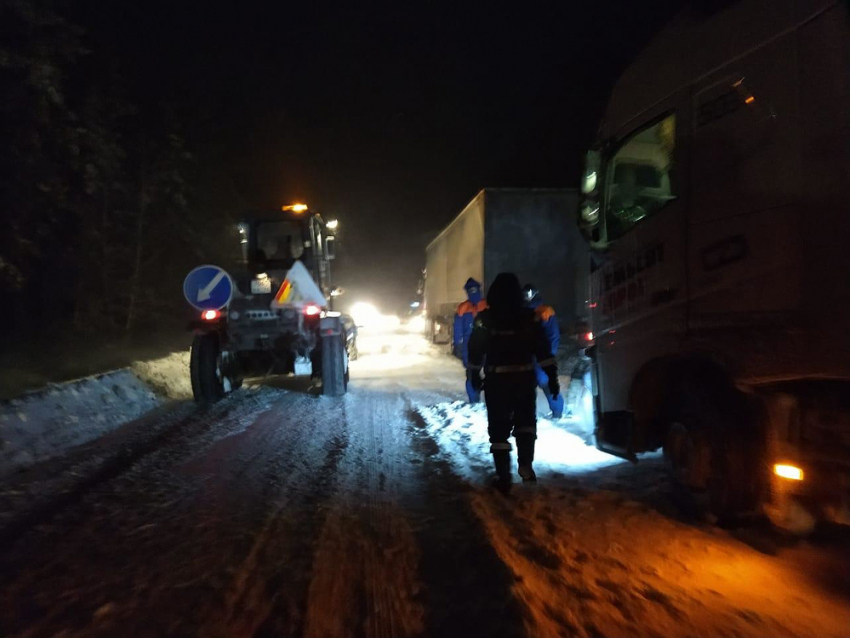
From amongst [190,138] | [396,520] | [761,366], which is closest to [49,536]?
[396,520]

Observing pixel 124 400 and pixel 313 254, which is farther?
pixel 313 254

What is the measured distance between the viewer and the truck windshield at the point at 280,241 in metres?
11.7

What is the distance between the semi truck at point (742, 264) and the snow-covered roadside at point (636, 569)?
33cm

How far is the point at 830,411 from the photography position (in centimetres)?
361

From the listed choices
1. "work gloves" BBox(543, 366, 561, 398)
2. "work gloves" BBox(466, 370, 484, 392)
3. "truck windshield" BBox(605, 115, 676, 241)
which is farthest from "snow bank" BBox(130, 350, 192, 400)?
"truck windshield" BBox(605, 115, 676, 241)

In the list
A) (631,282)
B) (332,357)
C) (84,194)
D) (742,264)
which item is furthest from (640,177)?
A: (84,194)

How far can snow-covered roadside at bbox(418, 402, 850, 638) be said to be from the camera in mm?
3246

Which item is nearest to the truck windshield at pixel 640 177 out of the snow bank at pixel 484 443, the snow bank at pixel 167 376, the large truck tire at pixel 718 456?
the large truck tire at pixel 718 456

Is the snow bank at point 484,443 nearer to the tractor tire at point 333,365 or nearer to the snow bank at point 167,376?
the tractor tire at point 333,365

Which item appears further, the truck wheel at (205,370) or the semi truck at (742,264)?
the truck wheel at (205,370)

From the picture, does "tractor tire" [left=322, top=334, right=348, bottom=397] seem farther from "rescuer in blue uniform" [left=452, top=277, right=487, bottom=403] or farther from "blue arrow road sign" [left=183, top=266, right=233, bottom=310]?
"rescuer in blue uniform" [left=452, top=277, right=487, bottom=403]

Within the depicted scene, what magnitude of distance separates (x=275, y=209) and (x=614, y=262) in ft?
24.6

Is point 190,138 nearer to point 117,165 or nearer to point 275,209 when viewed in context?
point 117,165

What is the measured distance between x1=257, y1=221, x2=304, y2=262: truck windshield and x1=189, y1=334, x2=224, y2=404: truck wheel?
1.91 meters
